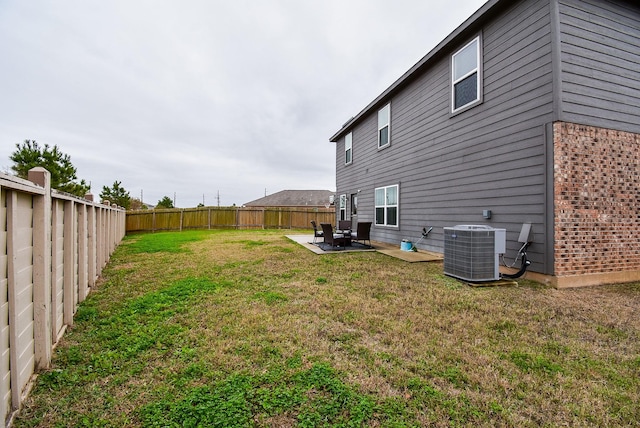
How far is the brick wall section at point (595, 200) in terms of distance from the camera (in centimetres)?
438

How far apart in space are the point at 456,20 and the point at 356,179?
7416 millimetres

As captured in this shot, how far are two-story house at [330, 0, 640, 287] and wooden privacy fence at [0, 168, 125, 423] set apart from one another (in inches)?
238

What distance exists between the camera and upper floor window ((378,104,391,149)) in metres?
9.46

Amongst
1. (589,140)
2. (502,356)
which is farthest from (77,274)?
(589,140)

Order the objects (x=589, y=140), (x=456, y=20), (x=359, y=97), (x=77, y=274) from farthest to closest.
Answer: (x=359, y=97)
(x=456, y=20)
(x=589, y=140)
(x=77, y=274)

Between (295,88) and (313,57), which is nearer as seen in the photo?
(313,57)

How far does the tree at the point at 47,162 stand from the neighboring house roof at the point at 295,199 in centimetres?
2297

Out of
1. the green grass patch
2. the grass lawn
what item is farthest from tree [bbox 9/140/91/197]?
the grass lawn

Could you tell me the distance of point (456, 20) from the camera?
36.5 feet

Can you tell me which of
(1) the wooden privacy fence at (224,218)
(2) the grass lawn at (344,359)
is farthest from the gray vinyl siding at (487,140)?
(1) the wooden privacy fence at (224,218)

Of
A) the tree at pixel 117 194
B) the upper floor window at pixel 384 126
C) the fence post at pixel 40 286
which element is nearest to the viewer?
the fence post at pixel 40 286

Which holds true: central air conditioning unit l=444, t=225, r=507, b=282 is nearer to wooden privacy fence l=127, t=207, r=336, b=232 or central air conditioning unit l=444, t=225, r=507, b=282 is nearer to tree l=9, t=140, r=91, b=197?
wooden privacy fence l=127, t=207, r=336, b=232

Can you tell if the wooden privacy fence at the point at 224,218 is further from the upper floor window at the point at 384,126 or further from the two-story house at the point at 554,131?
the two-story house at the point at 554,131

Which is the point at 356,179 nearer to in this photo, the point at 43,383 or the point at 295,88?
the point at 295,88
